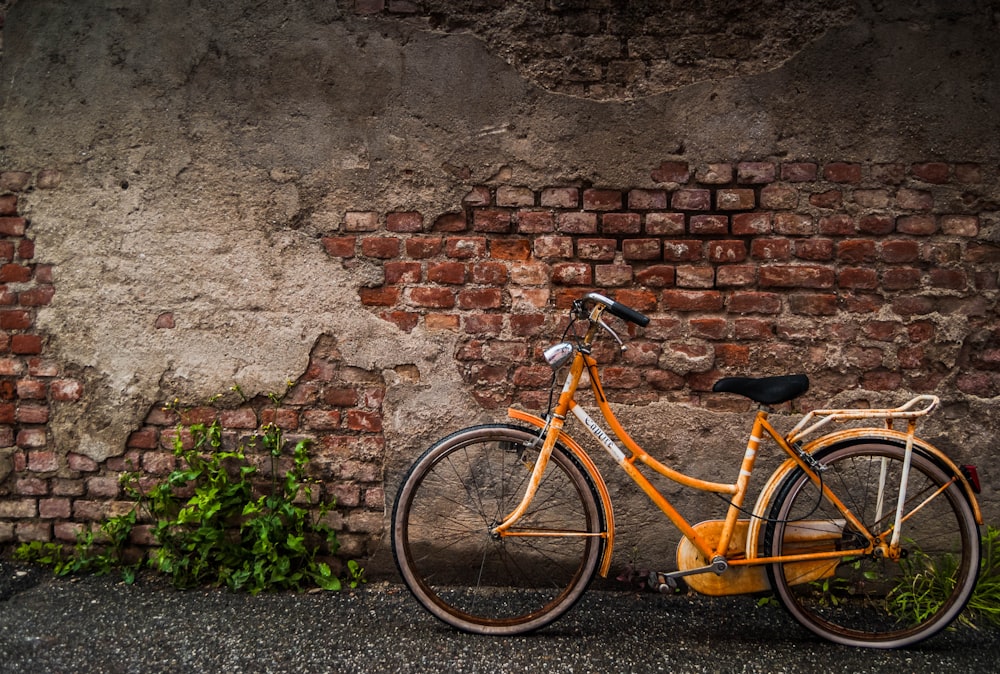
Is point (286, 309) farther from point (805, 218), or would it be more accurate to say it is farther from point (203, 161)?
point (805, 218)

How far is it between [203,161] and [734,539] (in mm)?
2457

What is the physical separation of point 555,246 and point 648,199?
1.30 ft

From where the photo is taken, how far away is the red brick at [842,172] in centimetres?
255

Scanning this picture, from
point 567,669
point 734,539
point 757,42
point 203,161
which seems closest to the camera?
point 567,669

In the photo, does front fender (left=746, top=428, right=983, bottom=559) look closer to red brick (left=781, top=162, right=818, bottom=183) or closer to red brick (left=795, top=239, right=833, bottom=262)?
red brick (left=795, top=239, right=833, bottom=262)

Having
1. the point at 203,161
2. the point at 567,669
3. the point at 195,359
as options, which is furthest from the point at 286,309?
the point at 567,669

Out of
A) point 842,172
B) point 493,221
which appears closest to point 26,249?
point 493,221

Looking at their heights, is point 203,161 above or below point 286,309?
above

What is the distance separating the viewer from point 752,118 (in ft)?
8.42

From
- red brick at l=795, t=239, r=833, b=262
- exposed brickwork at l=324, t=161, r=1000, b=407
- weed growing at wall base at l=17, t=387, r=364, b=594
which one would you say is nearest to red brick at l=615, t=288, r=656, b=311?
exposed brickwork at l=324, t=161, r=1000, b=407

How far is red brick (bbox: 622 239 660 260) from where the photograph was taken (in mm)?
2625

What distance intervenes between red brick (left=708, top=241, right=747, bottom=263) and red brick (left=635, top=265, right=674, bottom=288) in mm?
178

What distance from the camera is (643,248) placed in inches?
104

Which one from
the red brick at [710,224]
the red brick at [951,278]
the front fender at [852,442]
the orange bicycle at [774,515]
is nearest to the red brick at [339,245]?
the orange bicycle at [774,515]
